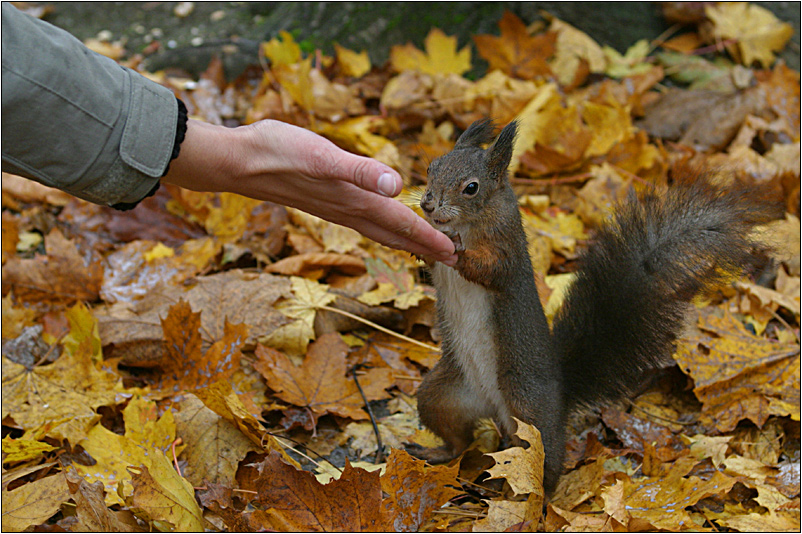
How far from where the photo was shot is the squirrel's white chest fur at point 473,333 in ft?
5.50

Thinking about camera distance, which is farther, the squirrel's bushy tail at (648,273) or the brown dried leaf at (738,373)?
the brown dried leaf at (738,373)

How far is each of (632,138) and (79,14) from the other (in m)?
3.31

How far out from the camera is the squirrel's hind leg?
1.72 meters

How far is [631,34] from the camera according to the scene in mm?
3635

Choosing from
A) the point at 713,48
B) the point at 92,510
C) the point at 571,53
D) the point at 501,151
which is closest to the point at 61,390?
the point at 92,510

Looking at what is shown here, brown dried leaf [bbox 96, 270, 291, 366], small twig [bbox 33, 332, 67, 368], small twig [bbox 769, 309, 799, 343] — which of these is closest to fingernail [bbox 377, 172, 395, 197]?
brown dried leaf [bbox 96, 270, 291, 366]

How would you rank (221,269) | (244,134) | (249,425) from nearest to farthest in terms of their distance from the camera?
(244,134), (249,425), (221,269)

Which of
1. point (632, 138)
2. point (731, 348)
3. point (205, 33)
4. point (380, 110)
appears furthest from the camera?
point (205, 33)

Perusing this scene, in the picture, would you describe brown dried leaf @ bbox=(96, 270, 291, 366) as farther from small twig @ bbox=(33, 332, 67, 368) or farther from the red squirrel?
the red squirrel

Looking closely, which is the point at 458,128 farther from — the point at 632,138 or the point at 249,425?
the point at 249,425

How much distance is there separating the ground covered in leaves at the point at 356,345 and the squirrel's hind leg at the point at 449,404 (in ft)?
0.35

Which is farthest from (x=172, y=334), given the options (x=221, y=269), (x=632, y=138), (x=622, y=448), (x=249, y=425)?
(x=632, y=138)

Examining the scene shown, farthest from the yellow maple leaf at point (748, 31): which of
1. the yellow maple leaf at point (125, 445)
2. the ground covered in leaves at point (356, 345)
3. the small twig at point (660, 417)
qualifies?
the yellow maple leaf at point (125, 445)

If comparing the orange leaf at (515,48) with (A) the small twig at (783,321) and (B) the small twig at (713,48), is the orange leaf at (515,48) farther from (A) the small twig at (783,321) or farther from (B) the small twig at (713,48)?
(A) the small twig at (783,321)
